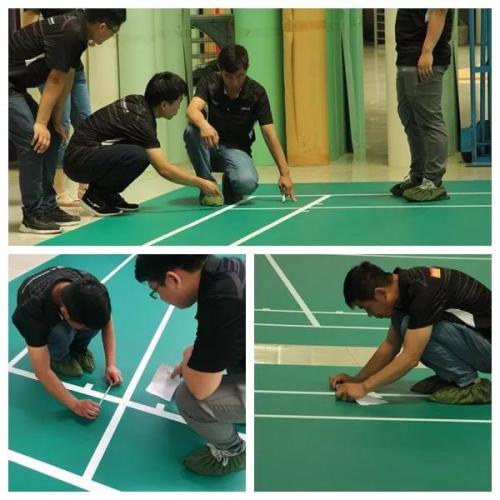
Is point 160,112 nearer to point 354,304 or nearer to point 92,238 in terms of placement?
point 92,238

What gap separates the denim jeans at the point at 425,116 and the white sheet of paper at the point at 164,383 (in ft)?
4.00

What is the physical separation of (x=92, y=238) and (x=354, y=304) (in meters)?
0.76

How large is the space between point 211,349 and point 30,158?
2.98 feet

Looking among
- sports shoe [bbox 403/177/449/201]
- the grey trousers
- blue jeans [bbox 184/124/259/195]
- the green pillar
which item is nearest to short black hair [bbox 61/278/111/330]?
the grey trousers

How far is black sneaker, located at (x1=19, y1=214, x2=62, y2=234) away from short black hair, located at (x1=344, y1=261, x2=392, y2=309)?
874 mm

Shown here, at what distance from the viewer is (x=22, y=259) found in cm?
206

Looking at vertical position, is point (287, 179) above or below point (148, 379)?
above

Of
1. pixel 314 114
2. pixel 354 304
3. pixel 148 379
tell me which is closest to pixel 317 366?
pixel 354 304

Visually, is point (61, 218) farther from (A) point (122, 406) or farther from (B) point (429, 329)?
(B) point (429, 329)

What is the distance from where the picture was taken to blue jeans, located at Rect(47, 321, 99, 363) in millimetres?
1771

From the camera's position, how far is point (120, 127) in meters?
2.40

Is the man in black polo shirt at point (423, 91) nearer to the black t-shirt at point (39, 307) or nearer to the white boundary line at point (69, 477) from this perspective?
the black t-shirt at point (39, 307)

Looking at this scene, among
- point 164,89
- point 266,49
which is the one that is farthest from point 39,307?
point 266,49
